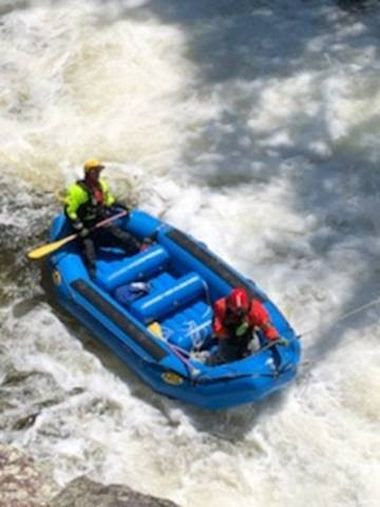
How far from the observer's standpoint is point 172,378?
7.70 meters

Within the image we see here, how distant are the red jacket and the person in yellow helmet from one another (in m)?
1.54

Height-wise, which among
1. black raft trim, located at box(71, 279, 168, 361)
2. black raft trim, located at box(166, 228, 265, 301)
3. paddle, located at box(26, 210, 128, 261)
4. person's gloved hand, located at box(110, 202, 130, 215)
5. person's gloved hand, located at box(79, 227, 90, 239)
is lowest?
black raft trim, located at box(166, 228, 265, 301)

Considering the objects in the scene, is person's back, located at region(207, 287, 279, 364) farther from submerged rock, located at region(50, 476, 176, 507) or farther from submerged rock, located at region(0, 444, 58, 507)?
submerged rock, located at region(0, 444, 58, 507)

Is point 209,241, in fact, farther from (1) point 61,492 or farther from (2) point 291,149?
(1) point 61,492

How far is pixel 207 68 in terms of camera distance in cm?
1295

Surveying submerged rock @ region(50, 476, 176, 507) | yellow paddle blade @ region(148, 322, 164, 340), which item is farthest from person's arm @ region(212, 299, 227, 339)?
submerged rock @ region(50, 476, 176, 507)

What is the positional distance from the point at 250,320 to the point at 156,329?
1.01 meters

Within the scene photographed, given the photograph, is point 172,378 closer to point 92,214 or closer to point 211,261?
point 211,261

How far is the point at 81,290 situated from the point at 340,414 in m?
2.47

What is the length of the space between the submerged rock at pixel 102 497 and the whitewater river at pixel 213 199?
0.68 m

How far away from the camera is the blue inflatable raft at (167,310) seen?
7.61 meters

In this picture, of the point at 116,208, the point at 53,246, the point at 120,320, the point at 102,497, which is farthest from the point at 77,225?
the point at 102,497

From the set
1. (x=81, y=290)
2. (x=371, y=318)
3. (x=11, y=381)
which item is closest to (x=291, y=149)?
(x=371, y=318)

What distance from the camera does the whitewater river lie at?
7.70m
